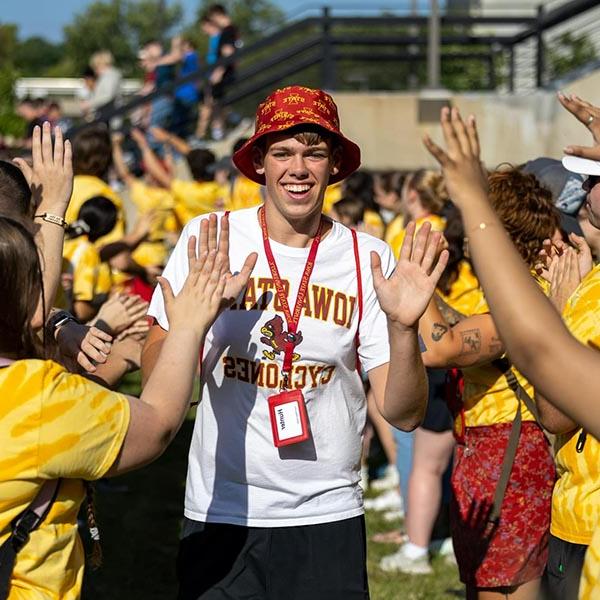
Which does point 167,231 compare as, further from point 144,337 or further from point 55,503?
point 55,503

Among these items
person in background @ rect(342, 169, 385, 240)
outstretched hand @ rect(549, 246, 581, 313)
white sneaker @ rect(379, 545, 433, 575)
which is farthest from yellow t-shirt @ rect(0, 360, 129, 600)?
person in background @ rect(342, 169, 385, 240)

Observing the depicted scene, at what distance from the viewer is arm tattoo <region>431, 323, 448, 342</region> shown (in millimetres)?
4594

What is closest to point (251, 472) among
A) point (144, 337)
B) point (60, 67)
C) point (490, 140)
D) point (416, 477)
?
point (144, 337)

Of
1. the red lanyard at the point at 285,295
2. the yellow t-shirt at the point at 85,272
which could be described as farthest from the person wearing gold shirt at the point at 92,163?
the red lanyard at the point at 285,295

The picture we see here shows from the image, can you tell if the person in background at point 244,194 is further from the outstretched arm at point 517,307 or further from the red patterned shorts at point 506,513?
the outstretched arm at point 517,307

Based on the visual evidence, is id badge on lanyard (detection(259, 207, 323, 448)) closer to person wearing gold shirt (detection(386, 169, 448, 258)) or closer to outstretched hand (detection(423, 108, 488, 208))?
outstretched hand (detection(423, 108, 488, 208))

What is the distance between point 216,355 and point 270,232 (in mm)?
490

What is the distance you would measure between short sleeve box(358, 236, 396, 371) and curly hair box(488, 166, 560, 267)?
0.85 m

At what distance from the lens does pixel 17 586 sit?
2.93 metres

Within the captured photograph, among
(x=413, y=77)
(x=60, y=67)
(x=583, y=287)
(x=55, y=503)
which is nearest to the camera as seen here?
(x=55, y=503)

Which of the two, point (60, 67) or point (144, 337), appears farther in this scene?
point (60, 67)

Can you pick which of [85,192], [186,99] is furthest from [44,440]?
[186,99]

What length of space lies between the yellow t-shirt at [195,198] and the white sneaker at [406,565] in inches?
207

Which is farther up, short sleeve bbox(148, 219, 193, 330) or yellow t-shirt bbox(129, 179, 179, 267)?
short sleeve bbox(148, 219, 193, 330)
